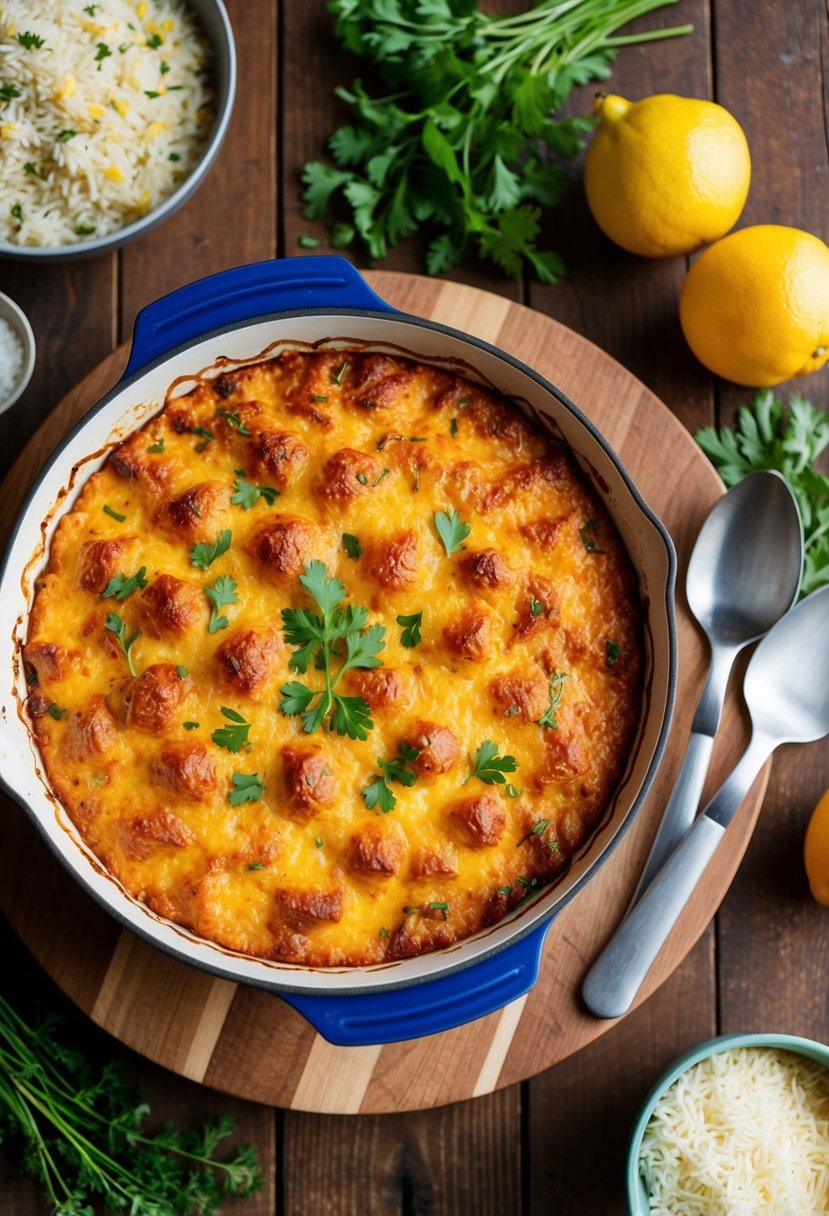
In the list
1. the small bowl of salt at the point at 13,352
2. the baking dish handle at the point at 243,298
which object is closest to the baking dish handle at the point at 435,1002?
the baking dish handle at the point at 243,298

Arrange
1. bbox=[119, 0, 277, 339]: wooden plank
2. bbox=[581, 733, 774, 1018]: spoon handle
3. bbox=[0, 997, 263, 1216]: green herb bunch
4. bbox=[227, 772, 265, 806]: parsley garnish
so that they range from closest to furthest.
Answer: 1. bbox=[227, 772, 265, 806]: parsley garnish
2. bbox=[581, 733, 774, 1018]: spoon handle
3. bbox=[0, 997, 263, 1216]: green herb bunch
4. bbox=[119, 0, 277, 339]: wooden plank

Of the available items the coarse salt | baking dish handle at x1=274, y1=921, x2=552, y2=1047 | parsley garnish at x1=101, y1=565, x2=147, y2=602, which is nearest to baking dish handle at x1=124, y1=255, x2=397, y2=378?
parsley garnish at x1=101, y1=565, x2=147, y2=602

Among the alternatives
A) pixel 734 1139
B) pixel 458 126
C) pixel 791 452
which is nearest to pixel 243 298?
pixel 458 126

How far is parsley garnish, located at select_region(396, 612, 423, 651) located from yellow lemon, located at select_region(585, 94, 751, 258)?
123 cm

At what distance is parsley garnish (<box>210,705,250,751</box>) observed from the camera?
97.3 inches

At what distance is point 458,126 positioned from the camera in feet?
9.83

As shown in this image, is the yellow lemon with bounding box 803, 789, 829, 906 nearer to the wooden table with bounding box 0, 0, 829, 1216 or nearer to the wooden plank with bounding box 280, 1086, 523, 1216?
the wooden table with bounding box 0, 0, 829, 1216

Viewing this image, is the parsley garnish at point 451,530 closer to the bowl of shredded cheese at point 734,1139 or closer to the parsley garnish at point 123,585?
the parsley garnish at point 123,585

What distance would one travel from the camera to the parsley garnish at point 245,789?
96.7 inches

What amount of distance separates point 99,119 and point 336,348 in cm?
96

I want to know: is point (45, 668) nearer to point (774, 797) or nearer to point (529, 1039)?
point (529, 1039)

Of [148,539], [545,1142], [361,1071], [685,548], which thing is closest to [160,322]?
[148,539]

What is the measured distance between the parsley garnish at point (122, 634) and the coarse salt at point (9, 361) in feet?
2.64

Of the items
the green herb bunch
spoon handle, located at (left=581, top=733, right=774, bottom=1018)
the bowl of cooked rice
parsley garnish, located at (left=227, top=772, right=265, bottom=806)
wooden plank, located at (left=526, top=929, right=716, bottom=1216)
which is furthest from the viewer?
wooden plank, located at (left=526, top=929, right=716, bottom=1216)
